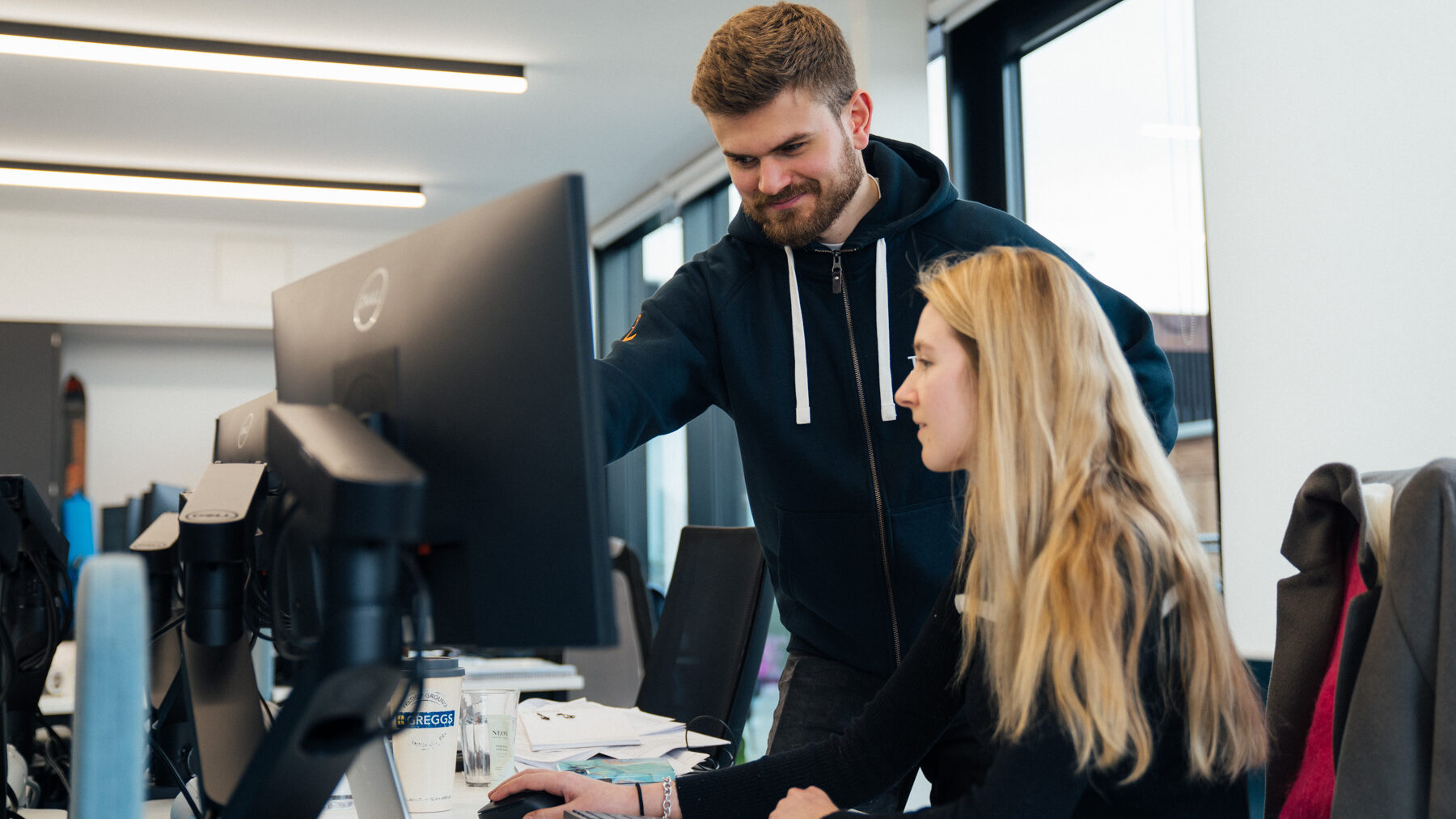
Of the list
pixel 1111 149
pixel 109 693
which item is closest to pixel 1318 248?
pixel 1111 149

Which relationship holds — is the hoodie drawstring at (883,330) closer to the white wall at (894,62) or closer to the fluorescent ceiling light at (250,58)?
the white wall at (894,62)

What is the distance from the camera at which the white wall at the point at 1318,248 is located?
2.00 meters

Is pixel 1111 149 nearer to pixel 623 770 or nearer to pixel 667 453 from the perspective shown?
pixel 623 770

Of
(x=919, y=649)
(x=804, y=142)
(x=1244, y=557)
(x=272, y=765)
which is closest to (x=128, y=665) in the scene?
(x=272, y=765)

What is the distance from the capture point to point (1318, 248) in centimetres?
223

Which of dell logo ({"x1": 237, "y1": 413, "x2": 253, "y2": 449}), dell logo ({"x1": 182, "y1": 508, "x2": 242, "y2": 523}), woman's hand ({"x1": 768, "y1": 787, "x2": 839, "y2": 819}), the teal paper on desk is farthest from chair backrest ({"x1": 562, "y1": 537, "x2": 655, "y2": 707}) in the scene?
dell logo ({"x1": 182, "y1": 508, "x2": 242, "y2": 523})

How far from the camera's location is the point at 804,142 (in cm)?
162

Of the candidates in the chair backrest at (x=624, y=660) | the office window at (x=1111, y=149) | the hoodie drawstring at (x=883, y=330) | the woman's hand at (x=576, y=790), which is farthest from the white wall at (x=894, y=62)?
the woman's hand at (x=576, y=790)

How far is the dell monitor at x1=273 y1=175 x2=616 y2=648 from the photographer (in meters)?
0.79

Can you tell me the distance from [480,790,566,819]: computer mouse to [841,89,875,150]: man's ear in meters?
0.99

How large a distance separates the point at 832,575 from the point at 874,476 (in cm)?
15

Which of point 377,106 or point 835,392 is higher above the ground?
point 377,106

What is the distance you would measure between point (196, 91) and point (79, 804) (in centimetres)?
451

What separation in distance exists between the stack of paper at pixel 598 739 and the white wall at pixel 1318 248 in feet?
4.24
